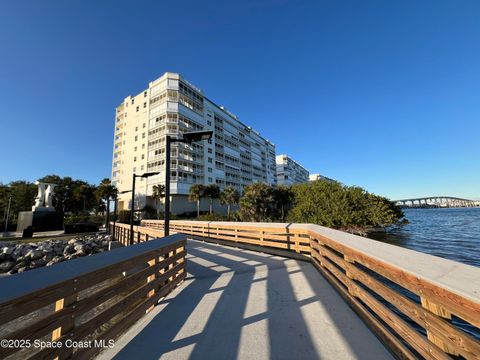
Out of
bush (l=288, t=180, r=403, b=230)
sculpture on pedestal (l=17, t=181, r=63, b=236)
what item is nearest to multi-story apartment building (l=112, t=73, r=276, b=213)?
sculpture on pedestal (l=17, t=181, r=63, b=236)

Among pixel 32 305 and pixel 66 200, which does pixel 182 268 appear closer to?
pixel 32 305

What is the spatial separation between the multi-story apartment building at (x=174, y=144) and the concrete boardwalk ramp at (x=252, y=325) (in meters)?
39.2

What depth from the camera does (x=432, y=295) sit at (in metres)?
1.80

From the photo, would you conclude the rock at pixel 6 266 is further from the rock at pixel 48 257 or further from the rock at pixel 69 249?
Result: the rock at pixel 69 249

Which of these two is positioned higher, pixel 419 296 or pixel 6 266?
pixel 419 296

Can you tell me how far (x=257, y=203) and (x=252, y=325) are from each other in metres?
23.4

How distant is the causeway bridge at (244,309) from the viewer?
5.89ft

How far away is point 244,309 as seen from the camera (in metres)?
3.76

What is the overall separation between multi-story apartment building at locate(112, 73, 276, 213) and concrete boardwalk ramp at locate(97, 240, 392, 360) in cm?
3925

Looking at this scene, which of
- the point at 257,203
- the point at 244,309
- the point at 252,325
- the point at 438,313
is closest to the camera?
the point at 438,313

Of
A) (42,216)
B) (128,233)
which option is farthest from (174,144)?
(128,233)

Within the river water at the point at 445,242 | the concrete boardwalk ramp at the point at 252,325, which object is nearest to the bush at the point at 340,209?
the river water at the point at 445,242

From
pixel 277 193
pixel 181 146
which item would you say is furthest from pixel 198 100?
pixel 277 193

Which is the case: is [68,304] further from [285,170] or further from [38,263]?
[285,170]
